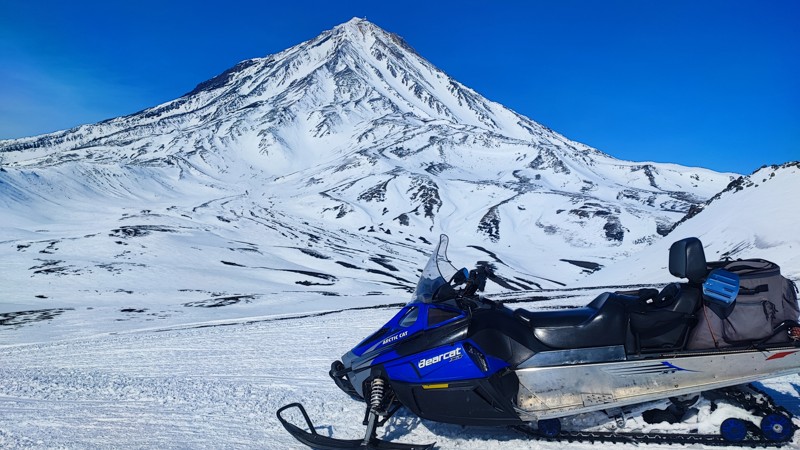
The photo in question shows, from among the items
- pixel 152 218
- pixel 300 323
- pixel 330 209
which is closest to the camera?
pixel 300 323

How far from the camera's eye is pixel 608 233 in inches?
3900

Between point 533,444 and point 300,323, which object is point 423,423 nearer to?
point 533,444

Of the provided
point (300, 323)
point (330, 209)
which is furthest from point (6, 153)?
point (300, 323)

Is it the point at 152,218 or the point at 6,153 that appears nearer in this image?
the point at 152,218

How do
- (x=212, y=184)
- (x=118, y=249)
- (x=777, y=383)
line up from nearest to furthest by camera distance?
(x=777, y=383), (x=118, y=249), (x=212, y=184)

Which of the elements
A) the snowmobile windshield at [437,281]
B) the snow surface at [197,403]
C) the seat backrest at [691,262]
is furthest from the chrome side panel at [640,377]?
the snowmobile windshield at [437,281]

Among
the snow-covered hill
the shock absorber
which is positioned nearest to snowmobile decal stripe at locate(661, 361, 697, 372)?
the shock absorber

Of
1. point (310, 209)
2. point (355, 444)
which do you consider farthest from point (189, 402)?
point (310, 209)

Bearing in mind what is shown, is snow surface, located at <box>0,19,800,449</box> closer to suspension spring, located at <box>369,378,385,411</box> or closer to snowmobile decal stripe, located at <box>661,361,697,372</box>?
snowmobile decal stripe, located at <box>661,361,697,372</box>

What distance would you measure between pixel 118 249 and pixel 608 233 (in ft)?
280

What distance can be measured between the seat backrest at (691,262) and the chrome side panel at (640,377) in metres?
0.76

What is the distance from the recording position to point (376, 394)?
4645 millimetres

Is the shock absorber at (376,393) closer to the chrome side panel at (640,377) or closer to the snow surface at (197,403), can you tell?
the snow surface at (197,403)

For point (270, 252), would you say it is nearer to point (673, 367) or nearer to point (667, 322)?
point (667, 322)
